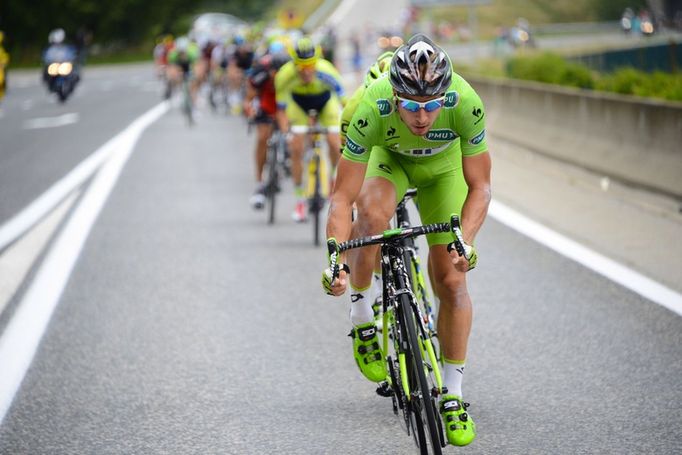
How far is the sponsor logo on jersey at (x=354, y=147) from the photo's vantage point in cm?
570

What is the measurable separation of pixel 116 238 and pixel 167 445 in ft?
21.4

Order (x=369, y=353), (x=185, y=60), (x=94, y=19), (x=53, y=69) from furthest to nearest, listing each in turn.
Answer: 1. (x=94, y=19)
2. (x=53, y=69)
3. (x=185, y=60)
4. (x=369, y=353)

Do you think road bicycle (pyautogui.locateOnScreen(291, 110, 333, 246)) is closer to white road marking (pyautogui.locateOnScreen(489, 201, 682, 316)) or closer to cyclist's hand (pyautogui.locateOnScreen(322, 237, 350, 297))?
white road marking (pyautogui.locateOnScreen(489, 201, 682, 316))

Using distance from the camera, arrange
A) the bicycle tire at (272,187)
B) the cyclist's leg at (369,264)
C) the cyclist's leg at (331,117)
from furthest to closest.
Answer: the bicycle tire at (272,187)
the cyclist's leg at (331,117)
the cyclist's leg at (369,264)

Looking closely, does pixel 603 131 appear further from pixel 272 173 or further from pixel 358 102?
pixel 358 102

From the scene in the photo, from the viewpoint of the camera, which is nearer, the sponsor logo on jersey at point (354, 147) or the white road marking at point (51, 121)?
the sponsor logo on jersey at point (354, 147)

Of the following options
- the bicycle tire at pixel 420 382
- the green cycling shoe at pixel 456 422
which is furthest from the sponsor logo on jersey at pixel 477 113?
the green cycling shoe at pixel 456 422

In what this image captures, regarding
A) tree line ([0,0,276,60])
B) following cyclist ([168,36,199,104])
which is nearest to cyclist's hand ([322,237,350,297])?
following cyclist ([168,36,199,104])

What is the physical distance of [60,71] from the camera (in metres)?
37.0

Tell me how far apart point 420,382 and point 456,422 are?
488 mm

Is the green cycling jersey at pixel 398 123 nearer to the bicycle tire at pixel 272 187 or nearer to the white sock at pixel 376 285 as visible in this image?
the white sock at pixel 376 285

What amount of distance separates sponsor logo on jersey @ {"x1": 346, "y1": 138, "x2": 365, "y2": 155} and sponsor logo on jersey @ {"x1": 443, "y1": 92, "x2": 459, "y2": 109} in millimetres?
437

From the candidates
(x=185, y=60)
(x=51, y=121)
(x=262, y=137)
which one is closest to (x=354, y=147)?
(x=262, y=137)

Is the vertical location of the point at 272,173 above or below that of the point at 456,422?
below
